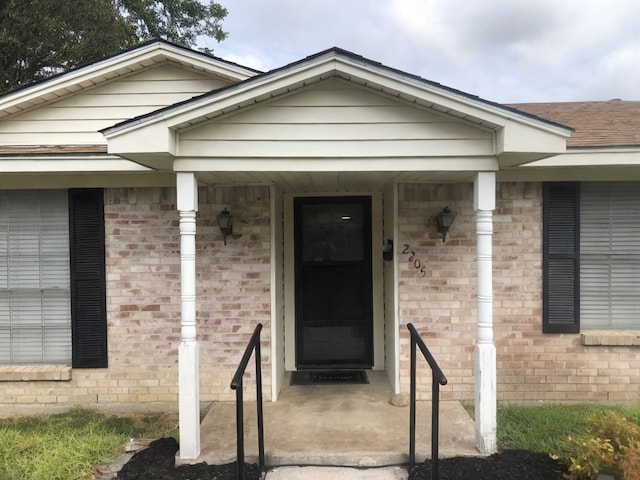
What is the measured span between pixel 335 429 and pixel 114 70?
163 inches

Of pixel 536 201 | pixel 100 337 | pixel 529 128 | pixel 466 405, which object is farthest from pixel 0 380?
pixel 536 201

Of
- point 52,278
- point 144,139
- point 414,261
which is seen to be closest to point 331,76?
point 144,139

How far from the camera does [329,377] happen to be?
5332 mm

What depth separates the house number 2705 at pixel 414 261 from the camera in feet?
15.6

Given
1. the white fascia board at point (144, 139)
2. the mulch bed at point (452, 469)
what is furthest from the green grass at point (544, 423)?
the white fascia board at point (144, 139)

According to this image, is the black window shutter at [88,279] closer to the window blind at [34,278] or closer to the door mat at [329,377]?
the window blind at [34,278]

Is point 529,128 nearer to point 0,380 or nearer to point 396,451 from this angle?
point 396,451

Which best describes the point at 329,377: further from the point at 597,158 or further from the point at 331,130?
the point at 597,158

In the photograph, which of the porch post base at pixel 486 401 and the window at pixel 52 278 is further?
the window at pixel 52 278

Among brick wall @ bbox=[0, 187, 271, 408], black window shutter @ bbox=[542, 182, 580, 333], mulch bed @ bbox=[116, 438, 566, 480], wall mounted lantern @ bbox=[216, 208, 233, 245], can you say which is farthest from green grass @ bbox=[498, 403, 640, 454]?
wall mounted lantern @ bbox=[216, 208, 233, 245]

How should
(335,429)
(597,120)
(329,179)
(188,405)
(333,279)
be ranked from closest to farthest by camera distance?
(188,405), (335,429), (329,179), (597,120), (333,279)

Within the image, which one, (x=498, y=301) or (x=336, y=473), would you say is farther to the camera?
(x=498, y=301)

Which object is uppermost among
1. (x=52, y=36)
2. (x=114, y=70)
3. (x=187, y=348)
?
(x=52, y=36)

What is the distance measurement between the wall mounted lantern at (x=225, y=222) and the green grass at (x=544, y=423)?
121 inches
